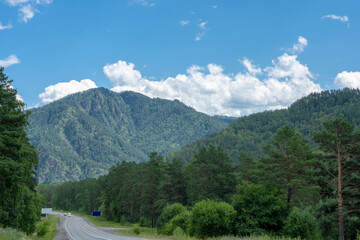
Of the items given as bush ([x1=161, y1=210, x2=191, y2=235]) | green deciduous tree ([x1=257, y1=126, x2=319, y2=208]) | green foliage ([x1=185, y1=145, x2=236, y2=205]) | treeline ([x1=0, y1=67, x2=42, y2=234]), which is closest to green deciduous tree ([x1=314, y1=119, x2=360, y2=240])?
green deciduous tree ([x1=257, y1=126, x2=319, y2=208])

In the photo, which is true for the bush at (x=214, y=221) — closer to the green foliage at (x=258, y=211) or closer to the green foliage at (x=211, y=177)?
the green foliage at (x=258, y=211)

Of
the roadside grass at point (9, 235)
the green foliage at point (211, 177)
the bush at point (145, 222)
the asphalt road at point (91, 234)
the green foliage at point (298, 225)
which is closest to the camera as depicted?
the roadside grass at point (9, 235)

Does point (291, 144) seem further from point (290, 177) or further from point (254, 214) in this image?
point (254, 214)

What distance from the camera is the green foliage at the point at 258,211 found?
30.8 metres

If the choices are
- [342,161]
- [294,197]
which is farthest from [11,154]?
[342,161]

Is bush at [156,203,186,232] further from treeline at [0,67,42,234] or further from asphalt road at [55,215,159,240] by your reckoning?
treeline at [0,67,42,234]

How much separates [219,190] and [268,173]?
2087 cm

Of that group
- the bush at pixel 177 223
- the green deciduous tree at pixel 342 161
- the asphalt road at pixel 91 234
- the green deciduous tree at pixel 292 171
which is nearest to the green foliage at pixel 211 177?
the bush at pixel 177 223

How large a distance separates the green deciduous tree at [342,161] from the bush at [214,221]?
1216 cm

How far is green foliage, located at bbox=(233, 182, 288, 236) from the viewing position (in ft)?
101

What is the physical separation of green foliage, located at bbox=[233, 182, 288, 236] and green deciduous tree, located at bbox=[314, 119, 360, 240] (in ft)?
26.0

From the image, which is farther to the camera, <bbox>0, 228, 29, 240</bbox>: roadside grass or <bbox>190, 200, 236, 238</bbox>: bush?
<bbox>190, 200, 236, 238</bbox>: bush

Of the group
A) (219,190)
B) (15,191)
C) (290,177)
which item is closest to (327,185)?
(290,177)

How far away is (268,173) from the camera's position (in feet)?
124
